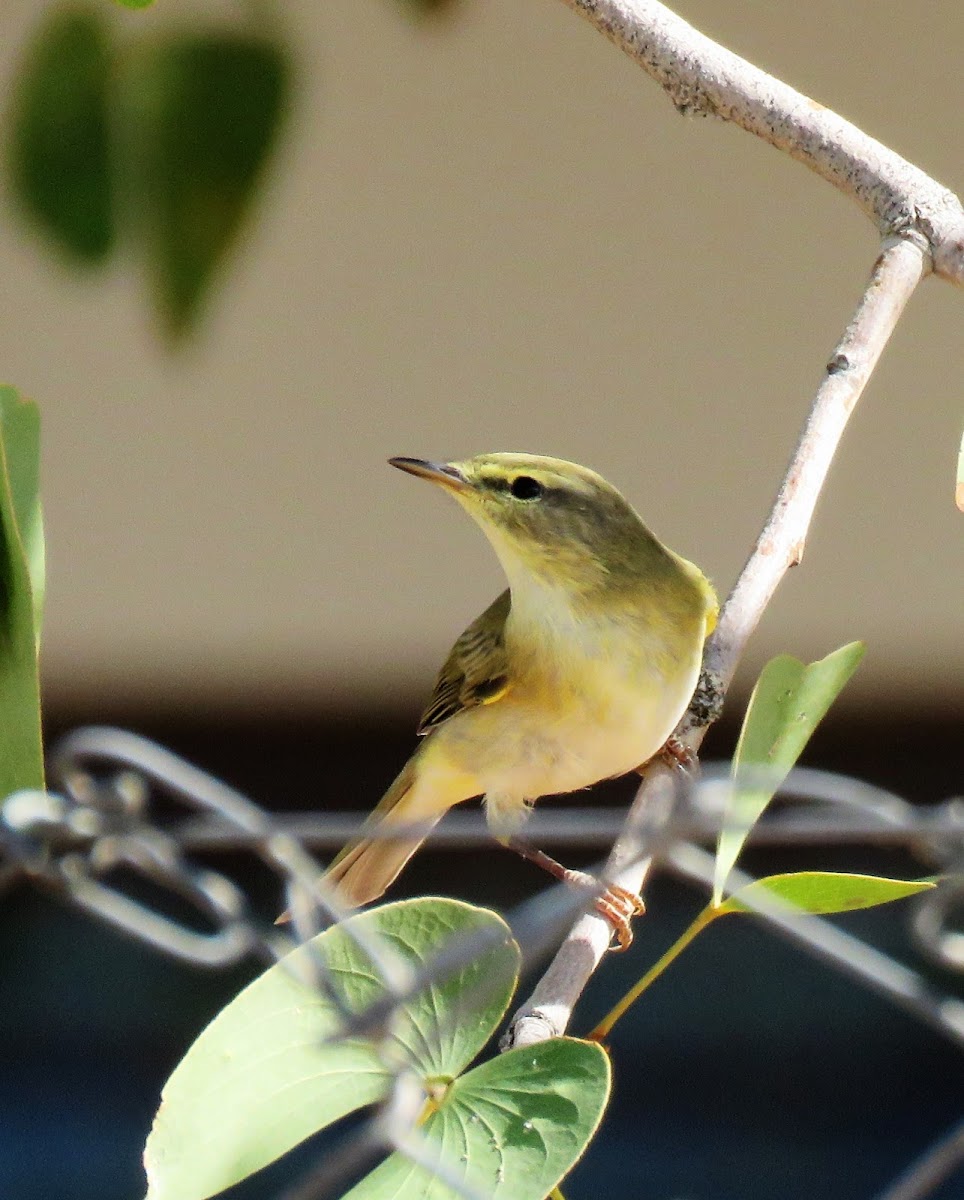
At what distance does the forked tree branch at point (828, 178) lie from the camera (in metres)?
1.22

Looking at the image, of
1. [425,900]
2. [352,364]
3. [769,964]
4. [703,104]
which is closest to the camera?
[425,900]

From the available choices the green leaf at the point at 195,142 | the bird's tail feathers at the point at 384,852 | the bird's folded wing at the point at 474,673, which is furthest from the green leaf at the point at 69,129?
the bird's tail feathers at the point at 384,852

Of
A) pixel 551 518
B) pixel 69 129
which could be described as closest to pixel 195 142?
pixel 69 129

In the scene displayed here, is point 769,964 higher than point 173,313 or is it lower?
lower

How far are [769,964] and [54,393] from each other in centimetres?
211

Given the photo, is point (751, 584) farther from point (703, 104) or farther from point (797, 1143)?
point (797, 1143)

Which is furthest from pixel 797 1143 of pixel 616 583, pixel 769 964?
pixel 616 583

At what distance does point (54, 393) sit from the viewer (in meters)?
3.40

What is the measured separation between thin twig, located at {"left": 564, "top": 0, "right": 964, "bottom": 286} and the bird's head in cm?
40

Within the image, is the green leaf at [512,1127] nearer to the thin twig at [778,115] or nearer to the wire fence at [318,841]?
the wire fence at [318,841]

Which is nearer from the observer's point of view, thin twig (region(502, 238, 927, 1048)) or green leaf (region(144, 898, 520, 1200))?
green leaf (region(144, 898, 520, 1200))

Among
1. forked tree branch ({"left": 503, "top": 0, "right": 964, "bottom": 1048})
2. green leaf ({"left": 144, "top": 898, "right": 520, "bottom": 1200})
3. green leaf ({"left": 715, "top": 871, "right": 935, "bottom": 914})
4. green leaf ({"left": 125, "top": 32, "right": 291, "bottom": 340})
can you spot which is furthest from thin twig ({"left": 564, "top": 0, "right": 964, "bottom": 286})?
green leaf ({"left": 144, "top": 898, "right": 520, "bottom": 1200})

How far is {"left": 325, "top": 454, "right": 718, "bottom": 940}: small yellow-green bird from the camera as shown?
1477mm

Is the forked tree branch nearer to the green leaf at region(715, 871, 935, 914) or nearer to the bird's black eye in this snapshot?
the bird's black eye
